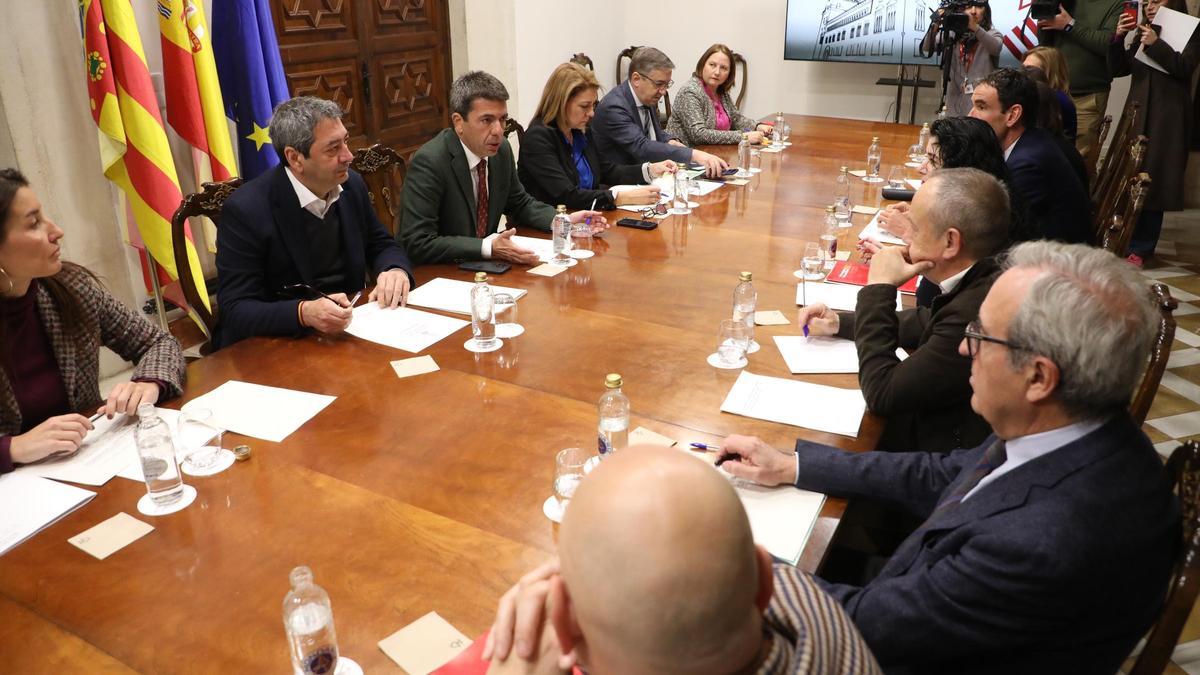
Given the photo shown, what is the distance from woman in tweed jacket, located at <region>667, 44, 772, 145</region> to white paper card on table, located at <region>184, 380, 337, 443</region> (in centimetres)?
372

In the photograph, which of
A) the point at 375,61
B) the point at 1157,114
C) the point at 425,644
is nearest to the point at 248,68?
the point at 375,61

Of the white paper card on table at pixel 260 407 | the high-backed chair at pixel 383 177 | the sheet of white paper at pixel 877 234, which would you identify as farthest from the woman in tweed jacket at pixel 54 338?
the sheet of white paper at pixel 877 234

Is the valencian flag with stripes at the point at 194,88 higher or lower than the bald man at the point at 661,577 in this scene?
higher

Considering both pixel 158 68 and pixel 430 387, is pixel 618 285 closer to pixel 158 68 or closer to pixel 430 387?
pixel 430 387

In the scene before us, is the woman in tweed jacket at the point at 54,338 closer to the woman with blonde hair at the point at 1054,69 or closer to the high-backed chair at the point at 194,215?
the high-backed chair at the point at 194,215

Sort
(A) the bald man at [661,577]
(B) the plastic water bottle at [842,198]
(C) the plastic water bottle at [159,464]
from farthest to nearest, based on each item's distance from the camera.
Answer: (B) the plastic water bottle at [842,198] → (C) the plastic water bottle at [159,464] → (A) the bald man at [661,577]

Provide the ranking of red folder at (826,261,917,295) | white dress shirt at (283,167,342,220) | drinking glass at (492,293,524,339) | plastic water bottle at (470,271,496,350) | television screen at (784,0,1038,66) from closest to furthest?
1. plastic water bottle at (470,271,496,350)
2. drinking glass at (492,293,524,339)
3. white dress shirt at (283,167,342,220)
4. red folder at (826,261,917,295)
5. television screen at (784,0,1038,66)

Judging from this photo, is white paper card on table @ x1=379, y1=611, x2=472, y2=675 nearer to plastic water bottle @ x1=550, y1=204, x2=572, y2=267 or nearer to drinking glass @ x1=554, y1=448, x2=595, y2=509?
drinking glass @ x1=554, y1=448, x2=595, y2=509

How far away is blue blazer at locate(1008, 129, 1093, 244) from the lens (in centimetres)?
309

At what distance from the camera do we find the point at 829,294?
256 centimetres

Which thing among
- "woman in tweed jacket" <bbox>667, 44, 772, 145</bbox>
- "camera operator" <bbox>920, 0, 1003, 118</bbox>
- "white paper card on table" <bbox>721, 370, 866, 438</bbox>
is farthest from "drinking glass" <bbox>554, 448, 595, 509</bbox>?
"camera operator" <bbox>920, 0, 1003, 118</bbox>

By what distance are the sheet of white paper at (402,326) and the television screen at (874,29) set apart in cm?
547

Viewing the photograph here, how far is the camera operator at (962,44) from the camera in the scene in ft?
18.0

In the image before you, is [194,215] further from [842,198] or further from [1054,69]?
[1054,69]
